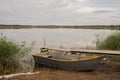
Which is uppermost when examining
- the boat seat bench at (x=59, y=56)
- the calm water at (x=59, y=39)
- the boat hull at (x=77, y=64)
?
the calm water at (x=59, y=39)

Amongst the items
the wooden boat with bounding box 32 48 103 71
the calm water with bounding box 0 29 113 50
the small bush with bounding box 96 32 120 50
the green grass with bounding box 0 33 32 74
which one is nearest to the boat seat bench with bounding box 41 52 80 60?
the wooden boat with bounding box 32 48 103 71

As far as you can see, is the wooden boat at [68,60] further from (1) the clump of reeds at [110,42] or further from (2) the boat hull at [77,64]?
(1) the clump of reeds at [110,42]

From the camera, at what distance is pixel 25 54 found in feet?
37.2

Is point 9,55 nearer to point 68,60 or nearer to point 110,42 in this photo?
point 68,60

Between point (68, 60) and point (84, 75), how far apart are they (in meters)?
1.24

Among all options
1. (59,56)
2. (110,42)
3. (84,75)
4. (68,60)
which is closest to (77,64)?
(68,60)

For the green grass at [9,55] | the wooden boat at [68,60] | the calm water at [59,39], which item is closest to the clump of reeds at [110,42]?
the calm water at [59,39]

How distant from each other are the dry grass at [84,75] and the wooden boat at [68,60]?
29 centimetres

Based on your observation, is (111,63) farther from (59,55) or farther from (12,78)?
(12,78)

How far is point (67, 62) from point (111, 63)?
88.8 inches

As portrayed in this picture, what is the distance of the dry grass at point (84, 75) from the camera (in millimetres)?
7961

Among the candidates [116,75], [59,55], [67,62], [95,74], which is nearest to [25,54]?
[59,55]

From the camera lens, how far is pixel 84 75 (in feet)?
29.2

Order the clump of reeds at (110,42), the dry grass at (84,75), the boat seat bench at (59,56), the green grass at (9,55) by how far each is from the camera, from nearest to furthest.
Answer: the dry grass at (84,75), the green grass at (9,55), the boat seat bench at (59,56), the clump of reeds at (110,42)
